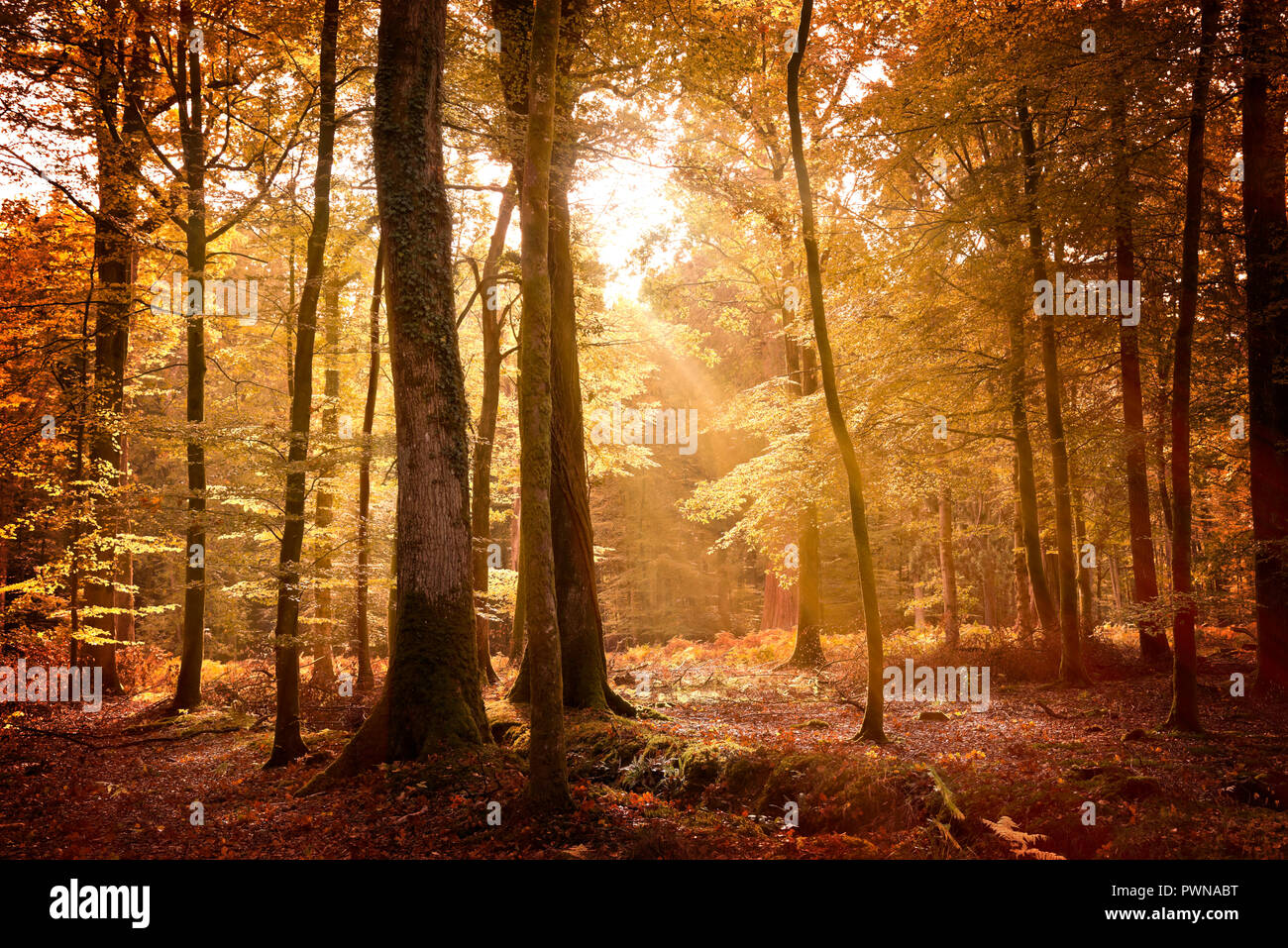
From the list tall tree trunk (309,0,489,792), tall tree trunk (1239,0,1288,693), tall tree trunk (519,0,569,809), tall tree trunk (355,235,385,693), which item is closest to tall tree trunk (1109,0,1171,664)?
tall tree trunk (1239,0,1288,693)

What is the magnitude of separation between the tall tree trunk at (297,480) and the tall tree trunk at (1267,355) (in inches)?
481

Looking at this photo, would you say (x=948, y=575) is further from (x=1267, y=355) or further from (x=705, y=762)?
(x=705, y=762)

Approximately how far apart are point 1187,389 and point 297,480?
11092 millimetres

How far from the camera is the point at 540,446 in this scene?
231 inches

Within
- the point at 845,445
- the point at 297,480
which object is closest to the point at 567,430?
the point at 297,480

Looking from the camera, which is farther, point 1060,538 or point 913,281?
point 913,281

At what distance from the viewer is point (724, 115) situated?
40.0ft

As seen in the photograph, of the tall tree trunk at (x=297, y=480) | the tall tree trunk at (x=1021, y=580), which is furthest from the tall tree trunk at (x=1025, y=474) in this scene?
the tall tree trunk at (x=297, y=480)

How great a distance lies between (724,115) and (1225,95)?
23.5 feet

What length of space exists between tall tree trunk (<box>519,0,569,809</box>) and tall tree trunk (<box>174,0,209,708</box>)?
8408mm

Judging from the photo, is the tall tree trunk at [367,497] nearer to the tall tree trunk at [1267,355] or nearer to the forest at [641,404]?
the forest at [641,404]

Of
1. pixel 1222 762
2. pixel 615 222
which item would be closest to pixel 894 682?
pixel 1222 762

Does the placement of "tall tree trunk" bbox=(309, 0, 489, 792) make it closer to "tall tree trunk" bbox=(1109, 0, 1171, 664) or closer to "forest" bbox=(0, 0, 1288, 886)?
"forest" bbox=(0, 0, 1288, 886)
